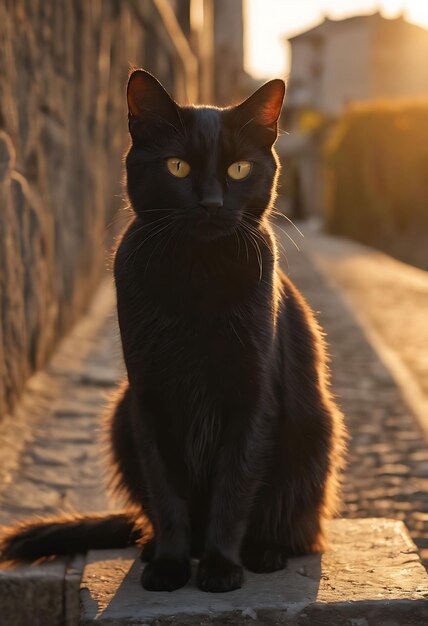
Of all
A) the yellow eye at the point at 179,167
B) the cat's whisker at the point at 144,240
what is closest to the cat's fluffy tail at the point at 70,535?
the cat's whisker at the point at 144,240

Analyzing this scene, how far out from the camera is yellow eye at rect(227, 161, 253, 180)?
7.63 feet

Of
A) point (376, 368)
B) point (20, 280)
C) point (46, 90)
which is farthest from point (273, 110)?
point (376, 368)

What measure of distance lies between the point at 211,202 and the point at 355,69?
1575 inches

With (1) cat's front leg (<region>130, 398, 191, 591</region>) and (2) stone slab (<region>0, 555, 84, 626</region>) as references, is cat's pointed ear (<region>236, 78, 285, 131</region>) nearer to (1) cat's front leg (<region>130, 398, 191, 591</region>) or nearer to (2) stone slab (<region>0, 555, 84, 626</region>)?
(1) cat's front leg (<region>130, 398, 191, 591</region>)

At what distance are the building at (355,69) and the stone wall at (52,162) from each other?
25122 mm

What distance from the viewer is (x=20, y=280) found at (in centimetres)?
407

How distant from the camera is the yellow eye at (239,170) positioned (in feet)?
7.63

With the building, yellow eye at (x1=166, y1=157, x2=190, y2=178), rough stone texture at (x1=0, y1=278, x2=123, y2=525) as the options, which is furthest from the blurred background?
the building

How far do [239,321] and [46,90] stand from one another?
113 inches

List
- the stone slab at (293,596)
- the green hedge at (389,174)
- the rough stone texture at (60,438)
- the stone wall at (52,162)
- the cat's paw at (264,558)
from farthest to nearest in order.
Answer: the green hedge at (389,174), the stone wall at (52,162), the rough stone texture at (60,438), the cat's paw at (264,558), the stone slab at (293,596)

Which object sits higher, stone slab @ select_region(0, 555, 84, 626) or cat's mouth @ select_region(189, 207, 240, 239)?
cat's mouth @ select_region(189, 207, 240, 239)

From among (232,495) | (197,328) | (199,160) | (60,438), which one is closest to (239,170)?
(199,160)

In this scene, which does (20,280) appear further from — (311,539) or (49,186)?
(311,539)

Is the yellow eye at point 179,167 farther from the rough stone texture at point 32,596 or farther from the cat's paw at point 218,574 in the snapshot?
the rough stone texture at point 32,596
